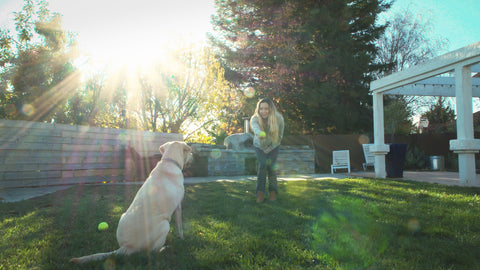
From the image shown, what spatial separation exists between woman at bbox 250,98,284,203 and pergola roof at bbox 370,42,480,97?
15.2 feet

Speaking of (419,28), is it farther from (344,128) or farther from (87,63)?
(87,63)

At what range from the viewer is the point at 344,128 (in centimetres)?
1627

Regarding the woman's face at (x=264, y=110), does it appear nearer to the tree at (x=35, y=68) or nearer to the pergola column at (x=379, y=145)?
the pergola column at (x=379, y=145)

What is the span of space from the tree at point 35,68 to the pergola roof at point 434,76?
48.1 feet

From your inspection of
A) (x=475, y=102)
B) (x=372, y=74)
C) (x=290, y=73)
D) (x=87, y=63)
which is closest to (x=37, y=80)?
(x=87, y=63)

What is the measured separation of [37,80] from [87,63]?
10.0 ft

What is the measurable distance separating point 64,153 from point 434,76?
392 inches

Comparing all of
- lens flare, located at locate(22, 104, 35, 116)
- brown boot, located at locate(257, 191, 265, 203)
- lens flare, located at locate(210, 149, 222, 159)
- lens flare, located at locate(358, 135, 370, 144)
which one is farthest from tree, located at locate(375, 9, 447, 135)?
lens flare, located at locate(22, 104, 35, 116)

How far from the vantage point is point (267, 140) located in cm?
459

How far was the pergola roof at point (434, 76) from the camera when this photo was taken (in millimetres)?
5961

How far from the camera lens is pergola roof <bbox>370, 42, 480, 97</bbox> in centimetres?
596

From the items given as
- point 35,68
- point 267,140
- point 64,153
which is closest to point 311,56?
point 267,140

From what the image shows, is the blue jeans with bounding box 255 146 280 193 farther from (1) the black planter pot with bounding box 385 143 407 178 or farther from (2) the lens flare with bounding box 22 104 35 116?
(2) the lens flare with bounding box 22 104 35 116

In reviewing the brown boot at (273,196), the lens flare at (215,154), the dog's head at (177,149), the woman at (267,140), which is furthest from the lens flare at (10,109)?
the brown boot at (273,196)
